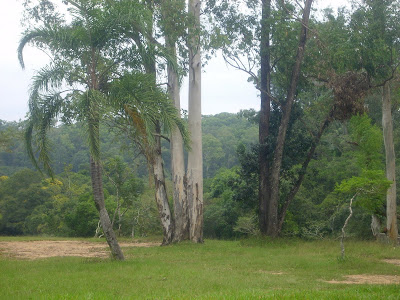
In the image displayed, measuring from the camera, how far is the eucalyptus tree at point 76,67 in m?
13.0

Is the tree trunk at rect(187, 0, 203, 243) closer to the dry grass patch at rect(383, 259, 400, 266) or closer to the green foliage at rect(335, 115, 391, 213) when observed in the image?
the green foliage at rect(335, 115, 391, 213)

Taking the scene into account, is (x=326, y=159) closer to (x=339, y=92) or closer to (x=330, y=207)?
(x=330, y=207)

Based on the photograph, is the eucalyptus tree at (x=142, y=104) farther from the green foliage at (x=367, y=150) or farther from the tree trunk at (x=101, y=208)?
the green foliage at (x=367, y=150)

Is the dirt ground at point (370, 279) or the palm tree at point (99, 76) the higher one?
the palm tree at point (99, 76)

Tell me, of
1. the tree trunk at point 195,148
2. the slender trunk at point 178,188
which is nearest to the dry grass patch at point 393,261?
the tree trunk at point 195,148

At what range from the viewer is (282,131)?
19.4 meters

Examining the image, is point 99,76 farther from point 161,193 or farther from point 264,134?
point 264,134

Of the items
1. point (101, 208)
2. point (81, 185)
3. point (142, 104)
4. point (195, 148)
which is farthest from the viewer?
point (81, 185)

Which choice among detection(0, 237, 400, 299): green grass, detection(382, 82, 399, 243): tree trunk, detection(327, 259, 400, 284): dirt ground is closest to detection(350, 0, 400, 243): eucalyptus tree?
detection(382, 82, 399, 243): tree trunk

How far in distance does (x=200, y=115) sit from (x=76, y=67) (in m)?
7.15

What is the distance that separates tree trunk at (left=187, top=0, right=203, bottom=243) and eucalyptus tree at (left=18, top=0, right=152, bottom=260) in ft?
19.4

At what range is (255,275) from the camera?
10.6 m

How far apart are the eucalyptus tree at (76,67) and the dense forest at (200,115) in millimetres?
34

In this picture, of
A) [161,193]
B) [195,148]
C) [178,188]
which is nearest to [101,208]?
[161,193]
